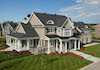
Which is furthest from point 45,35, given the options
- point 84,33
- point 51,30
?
point 84,33

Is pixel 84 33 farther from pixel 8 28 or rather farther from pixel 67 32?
pixel 8 28

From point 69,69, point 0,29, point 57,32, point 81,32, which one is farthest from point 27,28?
point 0,29

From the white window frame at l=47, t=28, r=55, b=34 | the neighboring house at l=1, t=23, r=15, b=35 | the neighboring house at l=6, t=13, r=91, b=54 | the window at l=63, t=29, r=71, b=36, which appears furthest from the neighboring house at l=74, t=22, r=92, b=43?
the neighboring house at l=1, t=23, r=15, b=35

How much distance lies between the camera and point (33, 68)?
13.9 meters

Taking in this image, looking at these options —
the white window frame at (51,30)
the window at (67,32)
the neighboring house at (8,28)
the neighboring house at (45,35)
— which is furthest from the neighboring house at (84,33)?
the neighboring house at (8,28)

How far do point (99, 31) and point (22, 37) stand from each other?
50997 millimetres

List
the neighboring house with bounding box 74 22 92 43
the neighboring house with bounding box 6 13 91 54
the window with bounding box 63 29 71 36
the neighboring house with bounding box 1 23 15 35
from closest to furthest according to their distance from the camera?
1. the neighboring house with bounding box 6 13 91 54
2. the window with bounding box 63 29 71 36
3. the neighboring house with bounding box 74 22 92 43
4. the neighboring house with bounding box 1 23 15 35

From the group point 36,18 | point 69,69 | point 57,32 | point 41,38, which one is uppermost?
point 36,18

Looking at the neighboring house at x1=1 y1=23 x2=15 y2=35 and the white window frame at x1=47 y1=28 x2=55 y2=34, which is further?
the neighboring house at x1=1 y1=23 x2=15 y2=35

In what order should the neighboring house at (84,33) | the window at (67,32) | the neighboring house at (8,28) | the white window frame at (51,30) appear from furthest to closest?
1. the neighboring house at (8,28)
2. the neighboring house at (84,33)
3. the white window frame at (51,30)
4. the window at (67,32)

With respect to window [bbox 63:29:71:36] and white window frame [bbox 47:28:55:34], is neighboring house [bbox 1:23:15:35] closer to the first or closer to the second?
white window frame [bbox 47:28:55:34]

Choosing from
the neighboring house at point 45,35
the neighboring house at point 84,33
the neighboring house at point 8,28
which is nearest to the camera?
the neighboring house at point 45,35

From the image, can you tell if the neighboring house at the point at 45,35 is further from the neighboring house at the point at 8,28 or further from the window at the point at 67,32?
the neighboring house at the point at 8,28

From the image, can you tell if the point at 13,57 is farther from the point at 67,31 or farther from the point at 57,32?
the point at 67,31
